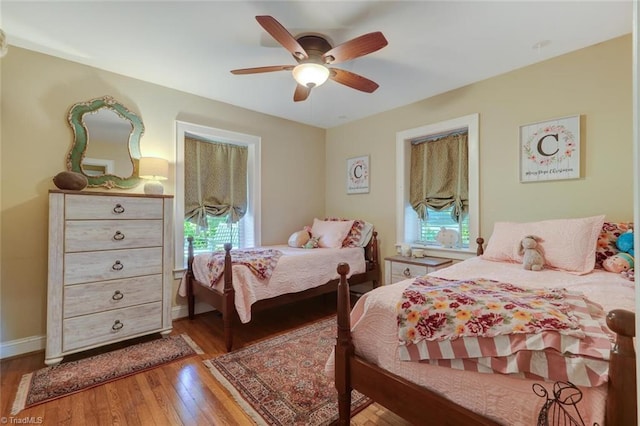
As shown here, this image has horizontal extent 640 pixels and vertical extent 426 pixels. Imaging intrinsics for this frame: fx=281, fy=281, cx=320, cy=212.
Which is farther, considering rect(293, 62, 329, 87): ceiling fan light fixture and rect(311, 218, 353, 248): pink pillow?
rect(311, 218, 353, 248): pink pillow

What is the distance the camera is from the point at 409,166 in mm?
3551

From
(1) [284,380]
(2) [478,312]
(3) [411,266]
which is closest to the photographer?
(2) [478,312]

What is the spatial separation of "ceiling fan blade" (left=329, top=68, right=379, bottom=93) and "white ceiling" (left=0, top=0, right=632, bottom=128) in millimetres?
260

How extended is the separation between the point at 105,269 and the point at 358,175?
119 inches

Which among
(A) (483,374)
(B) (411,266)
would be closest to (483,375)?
(A) (483,374)

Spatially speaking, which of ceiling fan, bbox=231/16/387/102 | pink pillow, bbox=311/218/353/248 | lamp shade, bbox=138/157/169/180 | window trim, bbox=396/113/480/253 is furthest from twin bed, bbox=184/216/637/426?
ceiling fan, bbox=231/16/387/102

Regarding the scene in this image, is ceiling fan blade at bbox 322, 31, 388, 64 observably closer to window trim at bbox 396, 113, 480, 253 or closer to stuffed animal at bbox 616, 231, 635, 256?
window trim at bbox 396, 113, 480, 253

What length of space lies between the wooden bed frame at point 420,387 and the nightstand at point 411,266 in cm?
166

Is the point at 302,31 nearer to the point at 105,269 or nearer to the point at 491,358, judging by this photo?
the point at 491,358

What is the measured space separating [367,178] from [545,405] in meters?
3.18

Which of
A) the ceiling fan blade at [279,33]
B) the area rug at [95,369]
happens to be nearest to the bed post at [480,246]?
the ceiling fan blade at [279,33]

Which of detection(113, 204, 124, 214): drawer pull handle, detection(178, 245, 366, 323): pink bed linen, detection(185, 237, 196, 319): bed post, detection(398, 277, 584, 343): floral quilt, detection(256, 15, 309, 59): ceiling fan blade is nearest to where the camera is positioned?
detection(398, 277, 584, 343): floral quilt

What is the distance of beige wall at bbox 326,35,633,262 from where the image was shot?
2125 millimetres

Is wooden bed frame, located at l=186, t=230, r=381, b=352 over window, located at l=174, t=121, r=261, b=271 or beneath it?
beneath
